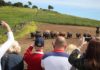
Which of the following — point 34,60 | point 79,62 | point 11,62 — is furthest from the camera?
point 34,60

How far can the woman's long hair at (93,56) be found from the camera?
702cm

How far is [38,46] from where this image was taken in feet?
31.1

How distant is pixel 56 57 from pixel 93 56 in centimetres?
181

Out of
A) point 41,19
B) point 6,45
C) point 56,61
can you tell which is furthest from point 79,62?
point 41,19

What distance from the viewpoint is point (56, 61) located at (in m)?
8.74

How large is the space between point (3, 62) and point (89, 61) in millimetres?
2831

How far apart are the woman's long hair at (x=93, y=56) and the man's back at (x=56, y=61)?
1.59m

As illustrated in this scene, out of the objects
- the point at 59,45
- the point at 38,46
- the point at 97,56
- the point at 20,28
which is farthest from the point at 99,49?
the point at 20,28

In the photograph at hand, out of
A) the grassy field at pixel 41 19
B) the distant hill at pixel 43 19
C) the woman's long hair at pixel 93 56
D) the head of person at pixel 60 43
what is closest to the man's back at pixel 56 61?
the head of person at pixel 60 43

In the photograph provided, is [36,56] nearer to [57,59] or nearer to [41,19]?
[57,59]

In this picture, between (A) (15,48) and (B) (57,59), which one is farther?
(A) (15,48)

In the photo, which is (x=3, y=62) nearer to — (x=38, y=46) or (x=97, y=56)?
(x=38, y=46)

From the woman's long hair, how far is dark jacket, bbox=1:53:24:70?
2659 millimetres

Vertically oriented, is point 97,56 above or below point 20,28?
above
